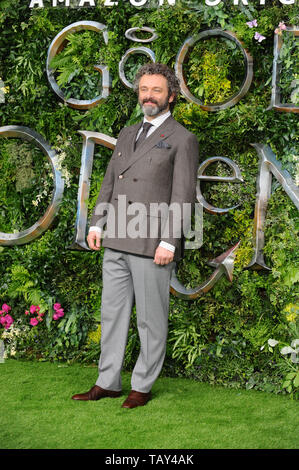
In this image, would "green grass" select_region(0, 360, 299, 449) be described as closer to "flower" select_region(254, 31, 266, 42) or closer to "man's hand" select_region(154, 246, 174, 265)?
"man's hand" select_region(154, 246, 174, 265)

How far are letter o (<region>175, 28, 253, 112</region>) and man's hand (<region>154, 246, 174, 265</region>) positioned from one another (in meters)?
1.42

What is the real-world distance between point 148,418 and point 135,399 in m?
0.22

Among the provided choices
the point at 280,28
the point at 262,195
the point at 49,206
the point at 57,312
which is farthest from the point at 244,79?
the point at 57,312

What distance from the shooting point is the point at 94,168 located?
5297 mm

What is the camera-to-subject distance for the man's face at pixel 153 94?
4121 millimetres

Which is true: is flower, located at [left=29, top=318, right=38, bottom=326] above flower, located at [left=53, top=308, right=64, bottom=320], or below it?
below

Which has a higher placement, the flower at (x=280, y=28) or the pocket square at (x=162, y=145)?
the flower at (x=280, y=28)

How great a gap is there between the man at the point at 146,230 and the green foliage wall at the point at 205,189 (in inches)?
28.2

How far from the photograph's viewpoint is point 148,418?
4016 millimetres

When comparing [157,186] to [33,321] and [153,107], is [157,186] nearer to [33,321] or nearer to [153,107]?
[153,107]

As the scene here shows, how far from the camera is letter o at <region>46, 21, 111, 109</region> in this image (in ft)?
16.9

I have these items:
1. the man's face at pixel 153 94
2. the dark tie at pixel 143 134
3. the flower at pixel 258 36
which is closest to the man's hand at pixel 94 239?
the dark tie at pixel 143 134

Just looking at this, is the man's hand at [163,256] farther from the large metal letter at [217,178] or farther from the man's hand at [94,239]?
the large metal letter at [217,178]
